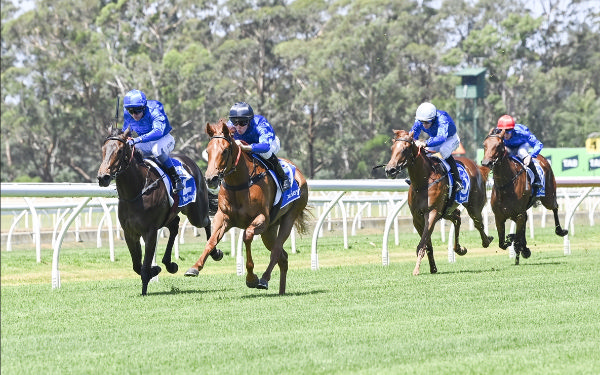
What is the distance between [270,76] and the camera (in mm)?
59594

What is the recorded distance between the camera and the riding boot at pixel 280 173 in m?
9.87

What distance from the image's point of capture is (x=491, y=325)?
687cm

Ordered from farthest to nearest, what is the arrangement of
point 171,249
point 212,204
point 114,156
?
point 212,204 → point 171,249 → point 114,156

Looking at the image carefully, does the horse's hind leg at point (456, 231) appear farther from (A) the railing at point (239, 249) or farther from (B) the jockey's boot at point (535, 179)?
(B) the jockey's boot at point (535, 179)

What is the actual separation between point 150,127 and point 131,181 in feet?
2.45

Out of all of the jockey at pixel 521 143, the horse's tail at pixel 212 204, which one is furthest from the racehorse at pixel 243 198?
the jockey at pixel 521 143

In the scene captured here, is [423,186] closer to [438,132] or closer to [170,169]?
[438,132]

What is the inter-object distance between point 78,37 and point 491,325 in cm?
5085

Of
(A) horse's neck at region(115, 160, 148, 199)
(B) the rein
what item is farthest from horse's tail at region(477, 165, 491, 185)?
(A) horse's neck at region(115, 160, 148, 199)

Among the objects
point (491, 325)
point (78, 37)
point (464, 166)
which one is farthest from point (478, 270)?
point (78, 37)

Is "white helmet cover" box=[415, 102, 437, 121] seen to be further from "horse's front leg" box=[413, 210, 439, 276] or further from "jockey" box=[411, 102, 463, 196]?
"horse's front leg" box=[413, 210, 439, 276]

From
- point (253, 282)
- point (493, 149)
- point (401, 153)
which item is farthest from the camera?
point (493, 149)

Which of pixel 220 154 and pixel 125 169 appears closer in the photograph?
pixel 220 154

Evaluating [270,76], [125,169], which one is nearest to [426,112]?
[125,169]
